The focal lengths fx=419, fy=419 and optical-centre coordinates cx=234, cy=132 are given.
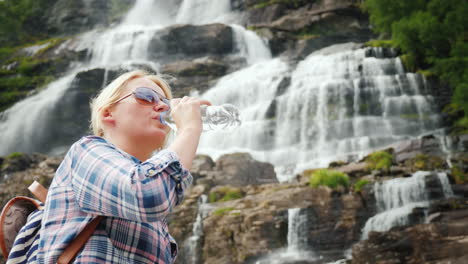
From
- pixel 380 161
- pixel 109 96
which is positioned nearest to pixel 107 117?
pixel 109 96

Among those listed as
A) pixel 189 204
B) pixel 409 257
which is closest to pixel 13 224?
pixel 409 257

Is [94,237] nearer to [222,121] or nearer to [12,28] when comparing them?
[222,121]

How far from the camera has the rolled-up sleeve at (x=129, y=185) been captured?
1060 millimetres

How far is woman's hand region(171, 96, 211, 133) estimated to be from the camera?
50.0 inches

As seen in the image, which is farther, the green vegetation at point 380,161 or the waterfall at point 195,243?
the green vegetation at point 380,161

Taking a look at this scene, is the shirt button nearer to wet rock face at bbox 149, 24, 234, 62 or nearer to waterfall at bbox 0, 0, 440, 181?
waterfall at bbox 0, 0, 440, 181

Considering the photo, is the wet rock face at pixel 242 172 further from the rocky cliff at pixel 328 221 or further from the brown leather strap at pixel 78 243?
the brown leather strap at pixel 78 243

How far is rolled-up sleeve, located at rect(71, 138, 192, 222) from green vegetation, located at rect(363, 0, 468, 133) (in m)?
15.0

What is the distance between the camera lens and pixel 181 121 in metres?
1.29

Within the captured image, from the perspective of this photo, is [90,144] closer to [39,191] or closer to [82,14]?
[39,191]

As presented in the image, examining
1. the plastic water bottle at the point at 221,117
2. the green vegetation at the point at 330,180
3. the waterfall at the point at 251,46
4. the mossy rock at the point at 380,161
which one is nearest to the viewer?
the plastic water bottle at the point at 221,117

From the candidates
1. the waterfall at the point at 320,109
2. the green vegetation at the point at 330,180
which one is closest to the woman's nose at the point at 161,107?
the green vegetation at the point at 330,180

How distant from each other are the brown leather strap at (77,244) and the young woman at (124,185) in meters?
0.01

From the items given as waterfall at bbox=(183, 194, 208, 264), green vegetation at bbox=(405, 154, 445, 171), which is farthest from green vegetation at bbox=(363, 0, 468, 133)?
waterfall at bbox=(183, 194, 208, 264)
